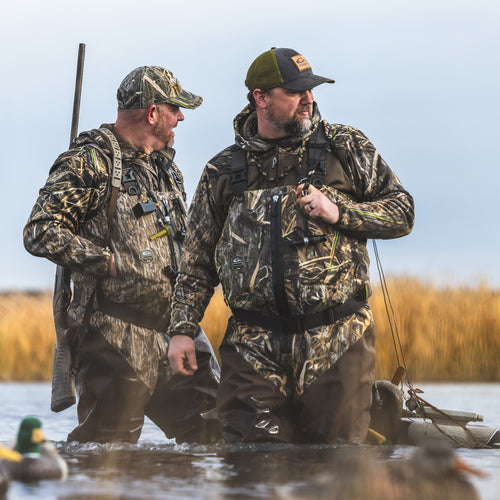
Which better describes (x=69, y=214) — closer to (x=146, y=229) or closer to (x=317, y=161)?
(x=146, y=229)

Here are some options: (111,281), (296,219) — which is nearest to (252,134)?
(296,219)

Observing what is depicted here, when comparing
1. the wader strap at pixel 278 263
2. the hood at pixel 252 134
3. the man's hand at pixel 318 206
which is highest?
the hood at pixel 252 134

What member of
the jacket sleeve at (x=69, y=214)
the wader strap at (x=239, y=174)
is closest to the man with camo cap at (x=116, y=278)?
the jacket sleeve at (x=69, y=214)

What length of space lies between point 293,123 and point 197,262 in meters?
0.94

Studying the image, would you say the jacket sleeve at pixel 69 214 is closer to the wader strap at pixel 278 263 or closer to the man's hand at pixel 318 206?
the wader strap at pixel 278 263

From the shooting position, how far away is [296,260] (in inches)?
194

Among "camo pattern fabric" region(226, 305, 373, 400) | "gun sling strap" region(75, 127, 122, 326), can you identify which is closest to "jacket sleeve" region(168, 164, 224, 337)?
"camo pattern fabric" region(226, 305, 373, 400)

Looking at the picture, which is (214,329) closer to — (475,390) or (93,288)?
(475,390)

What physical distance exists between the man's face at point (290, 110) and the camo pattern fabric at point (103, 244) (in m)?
1.34

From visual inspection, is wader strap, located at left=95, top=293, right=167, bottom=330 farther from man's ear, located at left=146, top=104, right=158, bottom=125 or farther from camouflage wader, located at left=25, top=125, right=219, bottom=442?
man's ear, located at left=146, top=104, right=158, bottom=125

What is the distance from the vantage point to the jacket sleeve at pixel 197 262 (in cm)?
534

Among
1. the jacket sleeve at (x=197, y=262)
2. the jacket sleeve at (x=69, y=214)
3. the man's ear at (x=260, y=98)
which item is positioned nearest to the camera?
the man's ear at (x=260, y=98)

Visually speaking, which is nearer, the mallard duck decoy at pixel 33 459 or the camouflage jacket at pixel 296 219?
the mallard duck decoy at pixel 33 459

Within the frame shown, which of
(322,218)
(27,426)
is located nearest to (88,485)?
(27,426)
